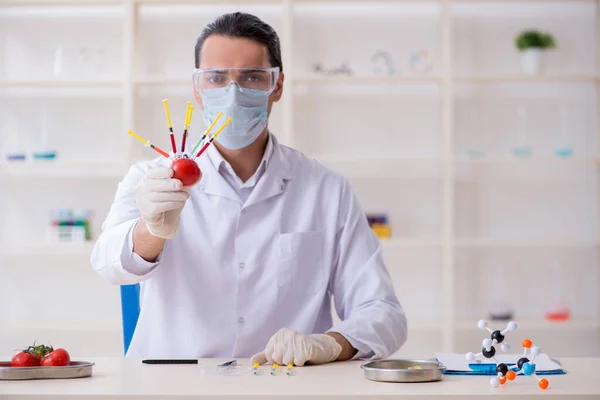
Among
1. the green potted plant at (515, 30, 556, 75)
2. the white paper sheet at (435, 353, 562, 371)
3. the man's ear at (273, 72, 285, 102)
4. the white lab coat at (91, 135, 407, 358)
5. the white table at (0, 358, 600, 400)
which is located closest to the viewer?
the white table at (0, 358, 600, 400)

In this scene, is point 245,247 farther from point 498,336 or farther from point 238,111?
point 498,336

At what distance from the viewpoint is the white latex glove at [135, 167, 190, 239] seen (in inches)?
62.4

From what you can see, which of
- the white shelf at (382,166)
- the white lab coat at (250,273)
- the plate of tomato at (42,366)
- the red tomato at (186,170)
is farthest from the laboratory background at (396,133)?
the plate of tomato at (42,366)

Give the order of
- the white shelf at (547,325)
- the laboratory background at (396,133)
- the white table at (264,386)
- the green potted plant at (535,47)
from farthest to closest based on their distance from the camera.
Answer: the laboratory background at (396,133)
the green potted plant at (535,47)
the white shelf at (547,325)
the white table at (264,386)

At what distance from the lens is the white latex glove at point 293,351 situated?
1604 mm

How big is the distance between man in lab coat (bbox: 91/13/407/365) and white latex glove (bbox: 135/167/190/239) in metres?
0.30

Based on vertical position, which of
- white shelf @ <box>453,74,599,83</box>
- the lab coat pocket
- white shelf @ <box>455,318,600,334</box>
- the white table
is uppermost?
white shelf @ <box>453,74,599,83</box>

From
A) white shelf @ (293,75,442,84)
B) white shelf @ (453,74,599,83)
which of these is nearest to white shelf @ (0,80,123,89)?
white shelf @ (293,75,442,84)

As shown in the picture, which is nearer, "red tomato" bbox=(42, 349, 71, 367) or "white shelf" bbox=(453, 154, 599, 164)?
"red tomato" bbox=(42, 349, 71, 367)

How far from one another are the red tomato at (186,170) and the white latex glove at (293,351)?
0.36 metres

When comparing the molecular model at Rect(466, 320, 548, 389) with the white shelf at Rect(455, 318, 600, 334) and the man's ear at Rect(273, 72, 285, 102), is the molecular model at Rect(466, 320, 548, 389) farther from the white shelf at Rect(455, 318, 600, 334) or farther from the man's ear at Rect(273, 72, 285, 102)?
the white shelf at Rect(455, 318, 600, 334)

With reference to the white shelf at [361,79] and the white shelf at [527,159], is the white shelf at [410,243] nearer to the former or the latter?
the white shelf at [527,159]

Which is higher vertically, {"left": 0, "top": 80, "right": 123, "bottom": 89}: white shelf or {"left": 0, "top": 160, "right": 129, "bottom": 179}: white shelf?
{"left": 0, "top": 80, "right": 123, "bottom": 89}: white shelf

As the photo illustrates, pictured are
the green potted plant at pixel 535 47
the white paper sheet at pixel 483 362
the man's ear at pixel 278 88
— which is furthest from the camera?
the green potted plant at pixel 535 47
